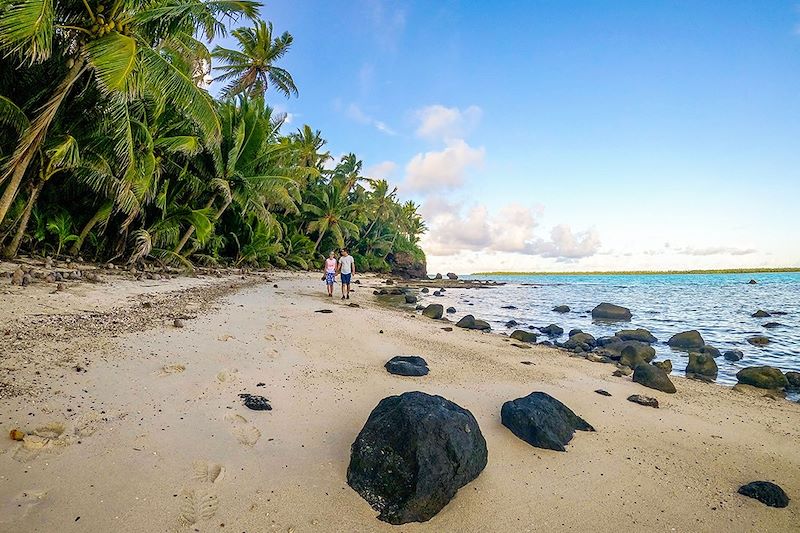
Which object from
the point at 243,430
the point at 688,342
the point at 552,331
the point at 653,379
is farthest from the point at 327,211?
the point at 243,430

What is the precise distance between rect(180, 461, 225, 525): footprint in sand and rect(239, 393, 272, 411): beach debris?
923 mm

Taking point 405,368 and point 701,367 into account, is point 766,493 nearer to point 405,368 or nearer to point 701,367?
point 405,368

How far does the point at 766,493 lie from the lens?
3148mm

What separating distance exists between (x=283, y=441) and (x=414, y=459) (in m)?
1.26

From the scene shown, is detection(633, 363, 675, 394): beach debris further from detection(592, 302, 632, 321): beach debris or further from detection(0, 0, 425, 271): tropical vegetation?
detection(592, 302, 632, 321): beach debris

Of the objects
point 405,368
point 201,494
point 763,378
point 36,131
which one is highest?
point 36,131

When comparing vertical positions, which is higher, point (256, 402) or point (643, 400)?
point (256, 402)

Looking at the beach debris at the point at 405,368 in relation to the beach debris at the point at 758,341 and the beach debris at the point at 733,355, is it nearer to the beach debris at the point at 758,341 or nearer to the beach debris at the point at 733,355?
the beach debris at the point at 733,355

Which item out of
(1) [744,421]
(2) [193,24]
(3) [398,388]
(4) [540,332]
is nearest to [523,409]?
(3) [398,388]

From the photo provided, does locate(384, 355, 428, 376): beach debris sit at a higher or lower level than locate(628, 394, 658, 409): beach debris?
higher

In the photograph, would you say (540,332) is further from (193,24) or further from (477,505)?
(193,24)

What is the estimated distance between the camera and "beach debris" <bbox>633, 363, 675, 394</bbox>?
245 inches

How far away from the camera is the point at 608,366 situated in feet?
26.2

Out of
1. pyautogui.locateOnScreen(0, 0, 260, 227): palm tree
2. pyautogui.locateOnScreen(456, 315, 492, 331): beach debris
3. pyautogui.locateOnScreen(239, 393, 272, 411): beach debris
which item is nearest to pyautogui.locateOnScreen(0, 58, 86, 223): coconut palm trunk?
pyautogui.locateOnScreen(0, 0, 260, 227): palm tree
